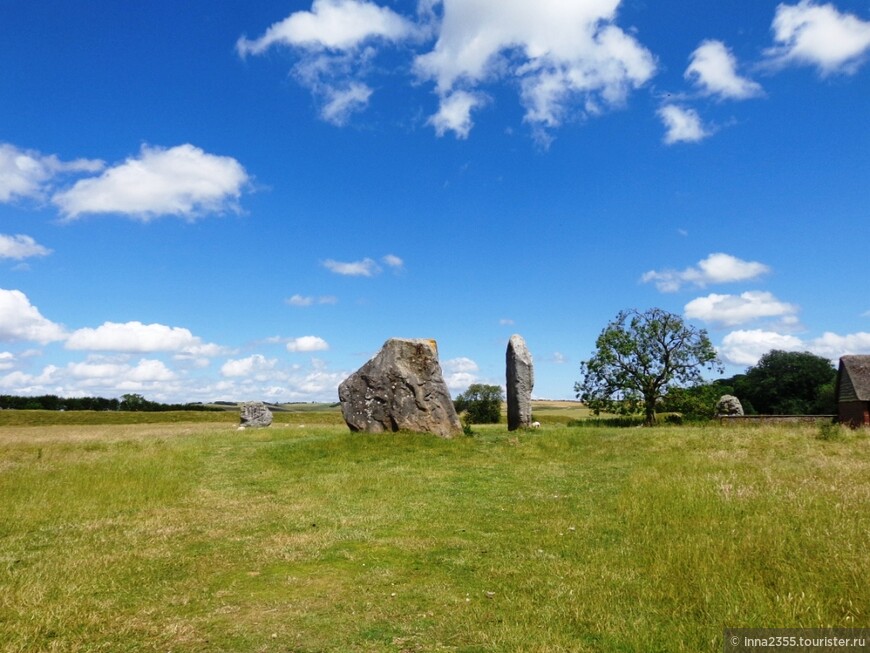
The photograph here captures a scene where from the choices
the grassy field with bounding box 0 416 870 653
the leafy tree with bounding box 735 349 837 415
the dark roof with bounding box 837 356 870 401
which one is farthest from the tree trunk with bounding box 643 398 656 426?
the leafy tree with bounding box 735 349 837 415

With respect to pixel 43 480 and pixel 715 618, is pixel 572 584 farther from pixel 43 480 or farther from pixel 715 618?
pixel 43 480

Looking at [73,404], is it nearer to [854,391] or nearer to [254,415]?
[254,415]

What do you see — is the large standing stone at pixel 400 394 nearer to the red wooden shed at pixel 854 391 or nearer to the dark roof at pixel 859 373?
the red wooden shed at pixel 854 391

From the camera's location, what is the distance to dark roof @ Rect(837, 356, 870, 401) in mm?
36438

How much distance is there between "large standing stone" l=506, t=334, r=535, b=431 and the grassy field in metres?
9.98

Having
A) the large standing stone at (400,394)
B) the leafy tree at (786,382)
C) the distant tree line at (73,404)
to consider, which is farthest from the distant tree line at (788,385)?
the distant tree line at (73,404)

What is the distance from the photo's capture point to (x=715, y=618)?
5.95 metres

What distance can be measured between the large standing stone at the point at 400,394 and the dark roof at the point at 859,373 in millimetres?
28342

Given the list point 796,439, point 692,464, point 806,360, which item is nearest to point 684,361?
point 796,439

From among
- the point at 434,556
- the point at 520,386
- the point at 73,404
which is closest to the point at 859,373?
the point at 520,386

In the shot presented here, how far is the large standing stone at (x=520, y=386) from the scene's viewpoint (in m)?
28.1

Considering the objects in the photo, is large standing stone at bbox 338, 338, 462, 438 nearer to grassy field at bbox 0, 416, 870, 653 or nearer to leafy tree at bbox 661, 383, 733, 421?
grassy field at bbox 0, 416, 870, 653

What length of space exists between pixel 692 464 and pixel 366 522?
1017cm

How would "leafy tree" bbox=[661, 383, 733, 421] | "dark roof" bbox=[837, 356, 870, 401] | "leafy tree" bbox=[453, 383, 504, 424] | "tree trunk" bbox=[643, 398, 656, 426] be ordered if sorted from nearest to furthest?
1. "dark roof" bbox=[837, 356, 870, 401]
2. "leafy tree" bbox=[661, 383, 733, 421]
3. "tree trunk" bbox=[643, 398, 656, 426]
4. "leafy tree" bbox=[453, 383, 504, 424]
